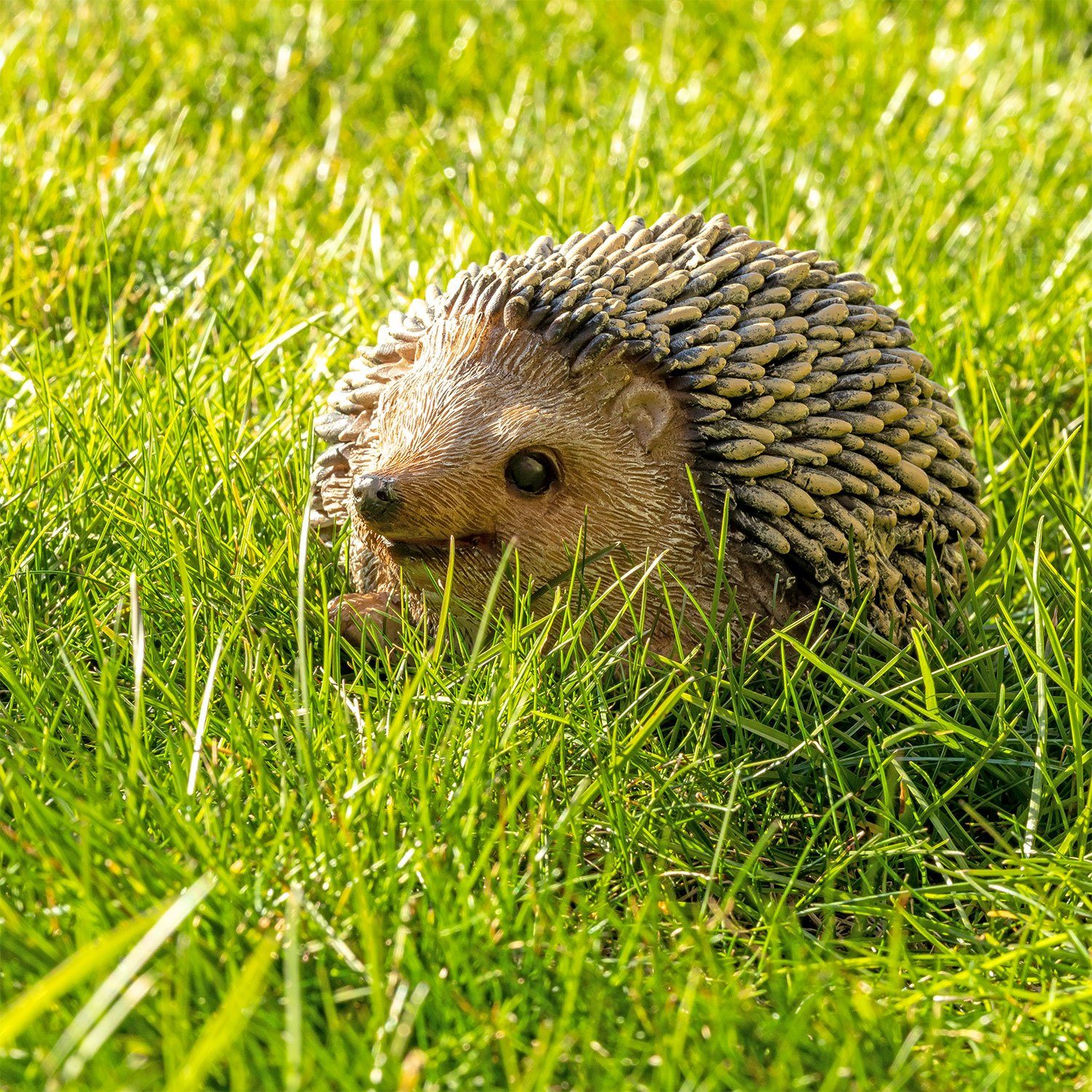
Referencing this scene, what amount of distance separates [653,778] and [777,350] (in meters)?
0.95

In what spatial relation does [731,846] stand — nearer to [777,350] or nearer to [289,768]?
[289,768]

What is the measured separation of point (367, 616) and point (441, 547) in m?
0.23

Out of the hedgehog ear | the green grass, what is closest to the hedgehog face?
the hedgehog ear

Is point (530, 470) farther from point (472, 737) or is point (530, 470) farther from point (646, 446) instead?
point (472, 737)

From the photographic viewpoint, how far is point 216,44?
20.9ft

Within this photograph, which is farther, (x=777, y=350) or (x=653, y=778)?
(x=777, y=350)

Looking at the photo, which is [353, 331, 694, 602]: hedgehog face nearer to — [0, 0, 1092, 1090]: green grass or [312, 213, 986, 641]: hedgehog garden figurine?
[312, 213, 986, 641]: hedgehog garden figurine

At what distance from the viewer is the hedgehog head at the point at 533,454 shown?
2811 mm

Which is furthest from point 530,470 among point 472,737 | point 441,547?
point 472,737

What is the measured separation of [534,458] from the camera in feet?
9.36

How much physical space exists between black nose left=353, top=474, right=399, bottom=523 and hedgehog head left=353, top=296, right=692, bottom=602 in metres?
0.03

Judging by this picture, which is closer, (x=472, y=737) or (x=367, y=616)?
(x=472, y=737)

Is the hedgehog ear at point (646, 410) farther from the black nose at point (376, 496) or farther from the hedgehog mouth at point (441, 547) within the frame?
A: the black nose at point (376, 496)

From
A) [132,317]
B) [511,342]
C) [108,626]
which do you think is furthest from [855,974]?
[132,317]
